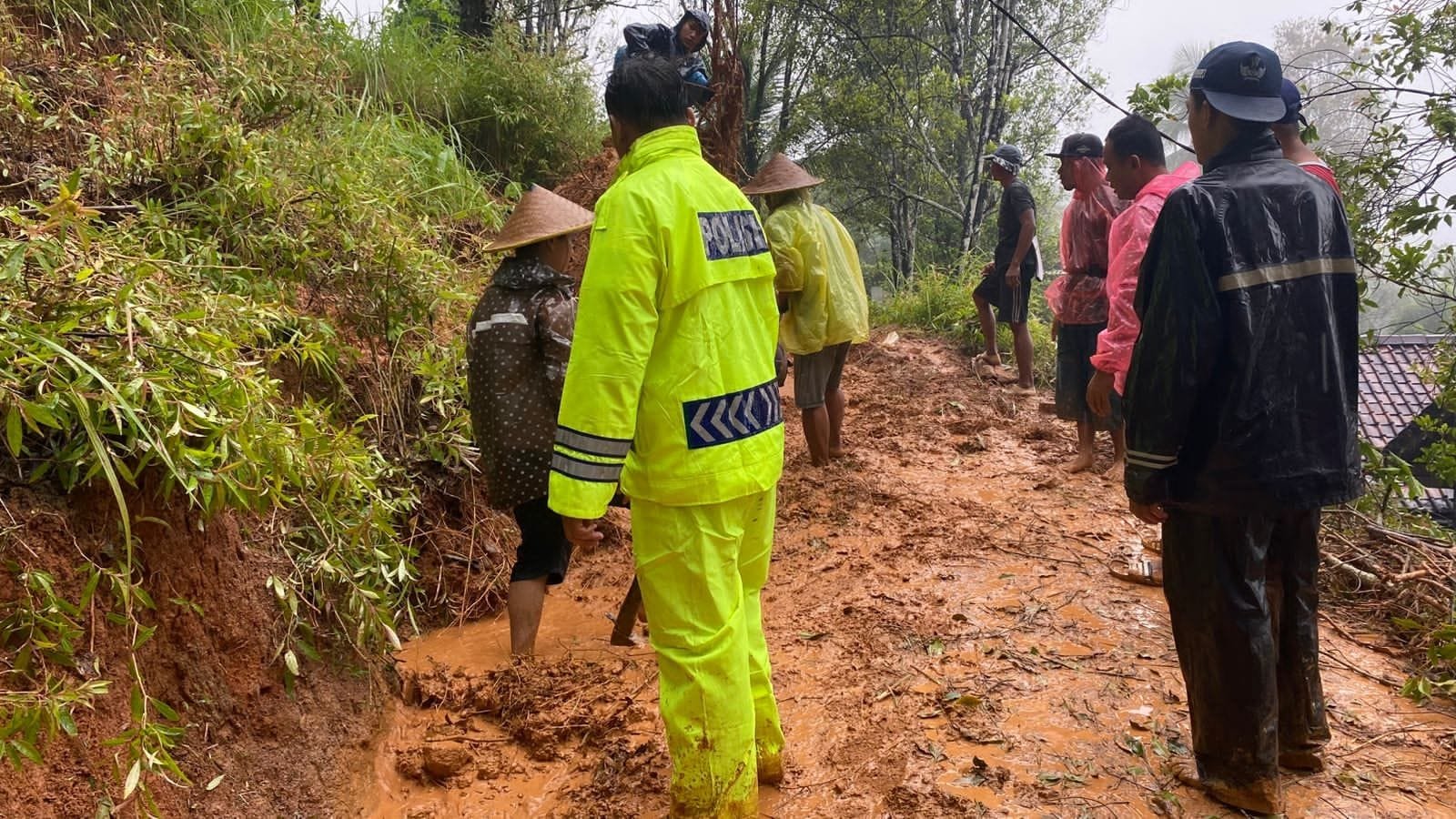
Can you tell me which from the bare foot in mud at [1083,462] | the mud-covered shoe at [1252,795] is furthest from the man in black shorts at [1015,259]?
the mud-covered shoe at [1252,795]

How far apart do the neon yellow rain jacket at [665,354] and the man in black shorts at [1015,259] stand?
481cm

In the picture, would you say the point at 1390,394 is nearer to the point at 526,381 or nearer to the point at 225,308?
the point at 526,381

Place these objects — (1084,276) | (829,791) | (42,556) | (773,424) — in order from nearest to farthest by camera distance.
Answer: (42,556) < (773,424) < (829,791) < (1084,276)

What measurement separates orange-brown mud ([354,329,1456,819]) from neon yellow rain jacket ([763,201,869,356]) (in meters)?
1.17

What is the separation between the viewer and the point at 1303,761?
2.34m

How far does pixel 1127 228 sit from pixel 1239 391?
1870 mm

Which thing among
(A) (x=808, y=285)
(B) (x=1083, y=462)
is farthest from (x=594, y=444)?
(B) (x=1083, y=462)

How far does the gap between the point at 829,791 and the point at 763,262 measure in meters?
1.49

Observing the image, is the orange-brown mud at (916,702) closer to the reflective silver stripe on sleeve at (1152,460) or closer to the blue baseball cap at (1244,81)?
the reflective silver stripe on sleeve at (1152,460)

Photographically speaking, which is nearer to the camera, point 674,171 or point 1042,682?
point 674,171

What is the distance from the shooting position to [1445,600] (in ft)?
10.3

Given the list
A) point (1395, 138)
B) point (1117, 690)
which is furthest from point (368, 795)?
point (1395, 138)

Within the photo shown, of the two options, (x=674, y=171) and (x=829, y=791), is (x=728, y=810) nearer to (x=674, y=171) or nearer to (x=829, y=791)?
(x=829, y=791)

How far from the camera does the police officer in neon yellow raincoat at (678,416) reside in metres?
1.96
